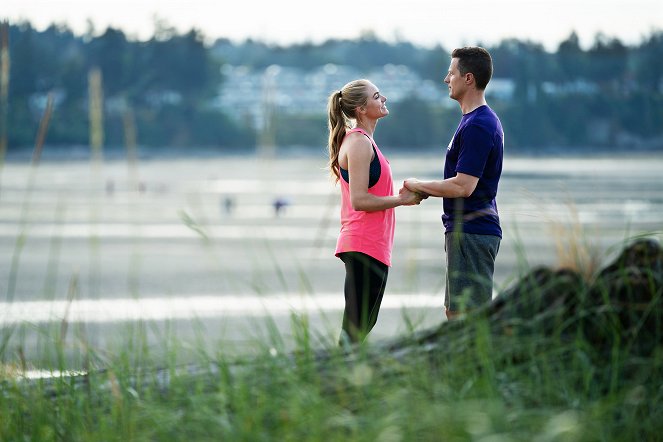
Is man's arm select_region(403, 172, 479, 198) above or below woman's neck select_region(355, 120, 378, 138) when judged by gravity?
below

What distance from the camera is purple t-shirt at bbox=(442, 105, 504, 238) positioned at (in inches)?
155

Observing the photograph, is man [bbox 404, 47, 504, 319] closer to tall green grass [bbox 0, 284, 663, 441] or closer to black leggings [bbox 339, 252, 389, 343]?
black leggings [bbox 339, 252, 389, 343]

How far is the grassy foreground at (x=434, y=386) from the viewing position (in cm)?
246

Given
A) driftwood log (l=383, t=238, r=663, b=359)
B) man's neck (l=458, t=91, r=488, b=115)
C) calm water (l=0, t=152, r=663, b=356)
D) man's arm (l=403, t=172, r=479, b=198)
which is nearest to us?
driftwood log (l=383, t=238, r=663, b=359)

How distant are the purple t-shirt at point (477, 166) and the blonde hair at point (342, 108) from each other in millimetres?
399

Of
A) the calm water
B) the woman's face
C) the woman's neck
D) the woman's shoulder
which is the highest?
the woman's face

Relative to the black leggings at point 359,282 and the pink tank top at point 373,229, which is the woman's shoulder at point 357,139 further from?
the black leggings at point 359,282

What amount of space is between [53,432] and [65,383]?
31 centimetres

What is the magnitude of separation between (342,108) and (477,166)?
0.59m

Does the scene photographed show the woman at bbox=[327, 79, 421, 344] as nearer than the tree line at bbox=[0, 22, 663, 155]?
Yes

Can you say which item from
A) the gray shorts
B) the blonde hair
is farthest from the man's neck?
the gray shorts

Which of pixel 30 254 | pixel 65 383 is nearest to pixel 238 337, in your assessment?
pixel 65 383

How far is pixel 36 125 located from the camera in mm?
97375

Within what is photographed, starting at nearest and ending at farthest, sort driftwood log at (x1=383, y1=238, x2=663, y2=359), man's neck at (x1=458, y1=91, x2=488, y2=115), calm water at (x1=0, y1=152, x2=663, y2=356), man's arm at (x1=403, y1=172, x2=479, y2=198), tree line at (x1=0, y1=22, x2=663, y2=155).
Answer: driftwood log at (x1=383, y1=238, x2=663, y2=359), calm water at (x1=0, y1=152, x2=663, y2=356), man's arm at (x1=403, y1=172, x2=479, y2=198), man's neck at (x1=458, y1=91, x2=488, y2=115), tree line at (x1=0, y1=22, x2=663, y2=155)
